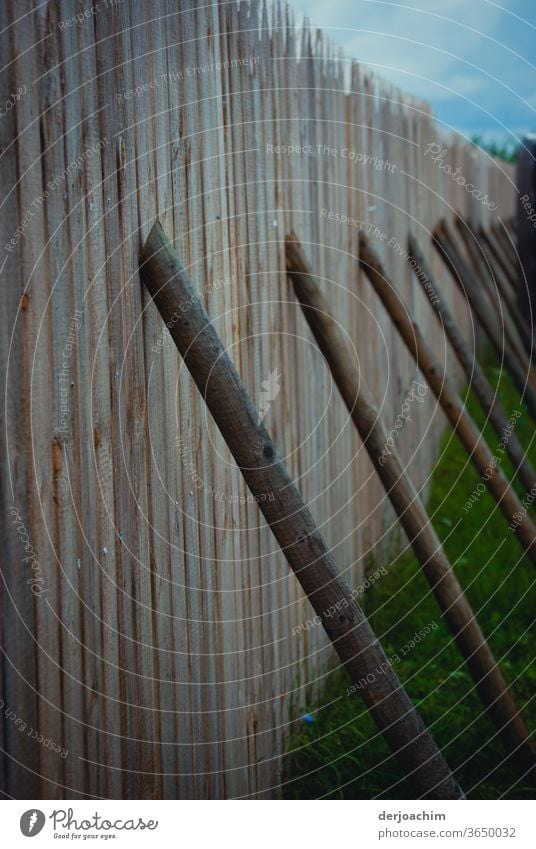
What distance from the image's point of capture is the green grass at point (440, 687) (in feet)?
10.6

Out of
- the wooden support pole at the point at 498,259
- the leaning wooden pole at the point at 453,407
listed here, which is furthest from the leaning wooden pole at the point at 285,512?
the wooden support pole at the point at 498,259

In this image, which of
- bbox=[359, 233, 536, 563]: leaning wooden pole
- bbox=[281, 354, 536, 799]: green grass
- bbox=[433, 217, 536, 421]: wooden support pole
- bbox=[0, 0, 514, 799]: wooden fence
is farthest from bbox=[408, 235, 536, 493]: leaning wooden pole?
bbox=[0, 0, 514, 799]: wooden fence

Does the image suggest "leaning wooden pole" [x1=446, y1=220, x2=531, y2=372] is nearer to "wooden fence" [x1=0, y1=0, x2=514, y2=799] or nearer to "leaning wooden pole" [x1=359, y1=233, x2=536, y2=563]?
"leaning wooden pole" [x1=359, y1=233, x2=536, y2=563]

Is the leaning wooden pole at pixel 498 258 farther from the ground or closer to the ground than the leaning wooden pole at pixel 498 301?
farther from the ground

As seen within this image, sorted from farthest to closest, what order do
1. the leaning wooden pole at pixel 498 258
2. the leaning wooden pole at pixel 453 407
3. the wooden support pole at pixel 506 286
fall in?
the leaning wooden pole at pixel 498 258 → the wooden support pole at pixel 506 286 → the leaning wooden pole at pixel 453 407

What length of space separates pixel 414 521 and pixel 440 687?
0.95 metres

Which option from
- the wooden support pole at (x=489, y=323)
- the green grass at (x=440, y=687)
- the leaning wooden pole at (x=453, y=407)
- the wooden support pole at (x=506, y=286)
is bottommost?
the green grass at (x=440, y=687)

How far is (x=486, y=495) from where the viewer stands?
7.03 metres

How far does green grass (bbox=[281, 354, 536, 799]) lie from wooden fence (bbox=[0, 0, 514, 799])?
14cm

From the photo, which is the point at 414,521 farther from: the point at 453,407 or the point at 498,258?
the point at 498,258

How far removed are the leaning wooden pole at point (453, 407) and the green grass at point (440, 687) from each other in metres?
0.56

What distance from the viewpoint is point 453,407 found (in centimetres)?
431

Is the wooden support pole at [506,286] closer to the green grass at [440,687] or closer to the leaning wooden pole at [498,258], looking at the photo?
the leaning wooden pole at [498,258]
